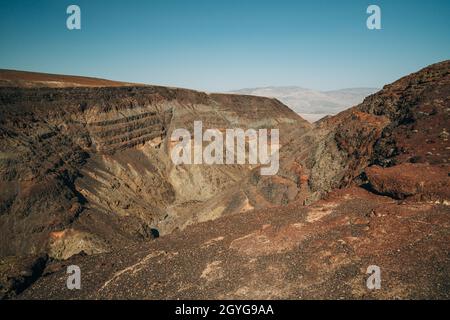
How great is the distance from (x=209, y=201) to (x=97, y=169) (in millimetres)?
11949

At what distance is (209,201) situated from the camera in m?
28.5

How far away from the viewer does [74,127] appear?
3403cm

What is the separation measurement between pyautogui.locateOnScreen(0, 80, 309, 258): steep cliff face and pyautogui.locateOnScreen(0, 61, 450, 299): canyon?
0.39 feet

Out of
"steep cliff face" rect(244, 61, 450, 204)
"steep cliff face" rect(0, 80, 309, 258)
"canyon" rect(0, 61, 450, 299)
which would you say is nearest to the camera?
"canyon" rect(0, 61, 450, 299)

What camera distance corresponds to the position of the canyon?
10.2 meters

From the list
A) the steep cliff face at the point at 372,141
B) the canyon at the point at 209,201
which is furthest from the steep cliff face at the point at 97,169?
the steep cliff face at the point at 372,141

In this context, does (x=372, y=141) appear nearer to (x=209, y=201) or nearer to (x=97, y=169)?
(x=209, y=201)

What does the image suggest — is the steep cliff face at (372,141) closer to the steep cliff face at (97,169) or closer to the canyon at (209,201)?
the canyon at (209,201)

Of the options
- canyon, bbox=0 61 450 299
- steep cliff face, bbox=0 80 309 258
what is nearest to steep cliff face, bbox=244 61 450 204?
canyon, bbox=0 61 450 299

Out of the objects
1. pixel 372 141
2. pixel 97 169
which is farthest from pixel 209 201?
pixel 372 141

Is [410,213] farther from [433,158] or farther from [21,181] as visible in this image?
[21,181]

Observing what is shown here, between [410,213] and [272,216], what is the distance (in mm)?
5338

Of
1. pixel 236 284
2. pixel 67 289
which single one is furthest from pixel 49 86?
pixel 236 284

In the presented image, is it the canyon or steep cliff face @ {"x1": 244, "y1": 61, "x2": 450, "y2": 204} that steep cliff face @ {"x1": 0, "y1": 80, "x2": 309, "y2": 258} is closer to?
the canyon
